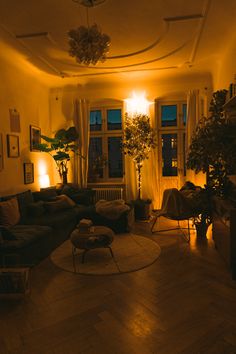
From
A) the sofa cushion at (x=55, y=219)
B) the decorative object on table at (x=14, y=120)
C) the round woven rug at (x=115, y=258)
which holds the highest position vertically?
the decorative object on table at (x=14, y=120)

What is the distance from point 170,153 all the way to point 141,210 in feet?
5.68

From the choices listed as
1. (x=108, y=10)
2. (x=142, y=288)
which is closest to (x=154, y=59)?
(x=108, y=10)

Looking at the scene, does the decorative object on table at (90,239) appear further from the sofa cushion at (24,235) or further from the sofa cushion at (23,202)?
the sofa cushion at (23,202)

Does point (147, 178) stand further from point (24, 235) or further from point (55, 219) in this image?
point (24, 235)

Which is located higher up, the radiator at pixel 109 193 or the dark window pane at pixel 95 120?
the dark window pane at pixel 95 120

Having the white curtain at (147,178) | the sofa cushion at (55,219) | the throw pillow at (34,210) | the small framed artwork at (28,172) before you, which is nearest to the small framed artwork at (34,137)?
the small framed artwork at (28,172)

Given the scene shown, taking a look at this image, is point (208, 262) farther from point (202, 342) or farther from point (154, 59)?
point (154, 59)

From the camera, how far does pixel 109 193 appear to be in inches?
241

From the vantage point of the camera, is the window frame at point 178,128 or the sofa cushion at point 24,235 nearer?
the sofa cushion at point 24,235

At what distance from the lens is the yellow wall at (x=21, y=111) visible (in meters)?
4.36

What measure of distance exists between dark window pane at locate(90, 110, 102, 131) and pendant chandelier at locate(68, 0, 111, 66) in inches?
140

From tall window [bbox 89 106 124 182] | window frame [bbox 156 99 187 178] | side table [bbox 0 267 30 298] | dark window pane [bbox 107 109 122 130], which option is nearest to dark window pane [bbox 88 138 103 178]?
tall window [bbox 89 106 124 182]

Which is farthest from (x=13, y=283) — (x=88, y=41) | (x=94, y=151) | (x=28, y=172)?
(x=94, y=151)

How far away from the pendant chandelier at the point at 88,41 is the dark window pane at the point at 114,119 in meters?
3.45
